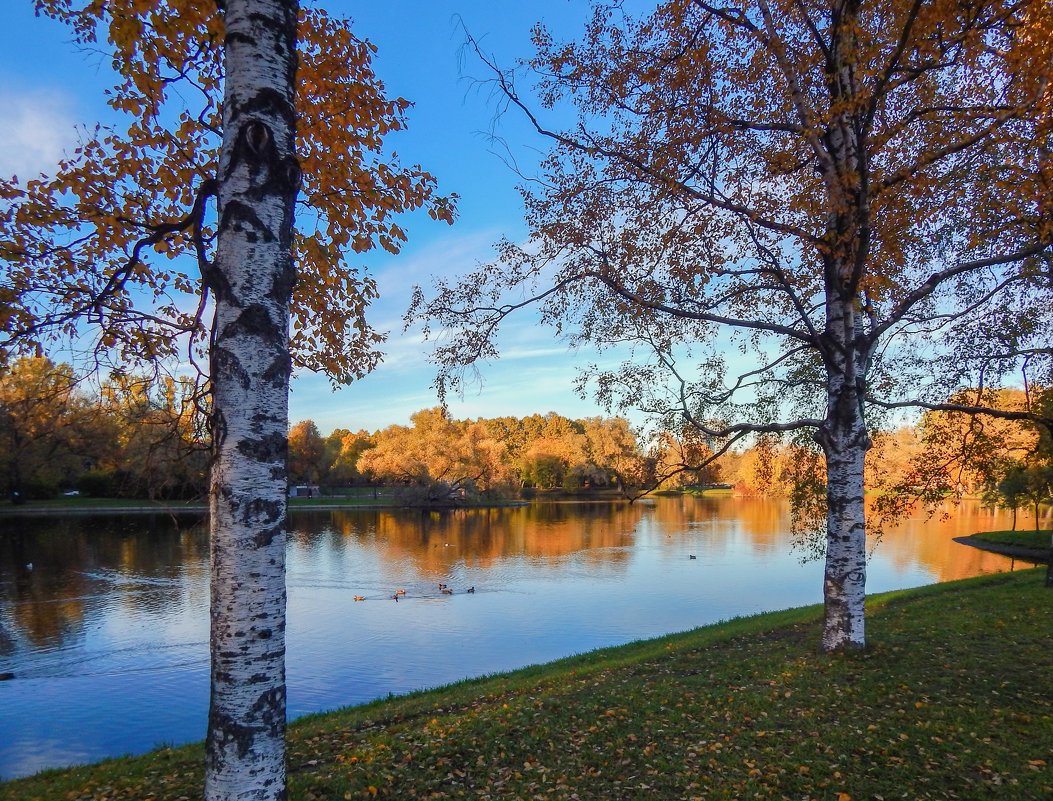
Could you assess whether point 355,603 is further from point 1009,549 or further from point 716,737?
point 1009,549

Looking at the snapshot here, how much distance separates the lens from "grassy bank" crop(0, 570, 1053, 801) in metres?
5.15

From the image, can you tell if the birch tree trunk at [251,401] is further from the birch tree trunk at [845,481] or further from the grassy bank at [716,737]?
the birch tree trunk at [845,481]

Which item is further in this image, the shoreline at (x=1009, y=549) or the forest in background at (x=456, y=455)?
the shoreline at (x=1009, y=549)

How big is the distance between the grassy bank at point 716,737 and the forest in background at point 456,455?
2841 millimetres

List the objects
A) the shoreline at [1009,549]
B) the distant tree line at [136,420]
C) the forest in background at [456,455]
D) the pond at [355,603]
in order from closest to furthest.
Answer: the distant tree line at [136,420]
the forest in background at [456,455]
the pond at [355,603]
the shoreline at [1009,549]

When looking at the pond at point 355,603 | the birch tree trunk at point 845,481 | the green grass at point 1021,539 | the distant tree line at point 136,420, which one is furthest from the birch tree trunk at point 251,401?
the green grass at point 1021,539

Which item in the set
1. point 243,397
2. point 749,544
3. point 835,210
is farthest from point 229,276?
point 749,544

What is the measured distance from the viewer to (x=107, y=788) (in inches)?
252

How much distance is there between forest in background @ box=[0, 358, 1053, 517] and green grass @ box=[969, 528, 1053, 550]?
79.4 inches

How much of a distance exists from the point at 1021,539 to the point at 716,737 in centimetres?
4106

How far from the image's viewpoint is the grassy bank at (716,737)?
515cm

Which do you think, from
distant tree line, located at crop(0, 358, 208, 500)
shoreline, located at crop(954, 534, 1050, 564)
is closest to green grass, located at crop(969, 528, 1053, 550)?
shoreline, located at crop(954, 534, 1050, 564)

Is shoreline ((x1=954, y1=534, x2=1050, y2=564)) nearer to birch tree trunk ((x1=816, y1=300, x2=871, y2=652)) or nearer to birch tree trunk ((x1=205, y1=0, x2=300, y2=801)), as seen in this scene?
birch tree trunk ((x1=816, y1=300, x2=871, y2=652))

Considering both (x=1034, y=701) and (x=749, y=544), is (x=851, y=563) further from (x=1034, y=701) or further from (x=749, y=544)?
(x=749, y=544)
